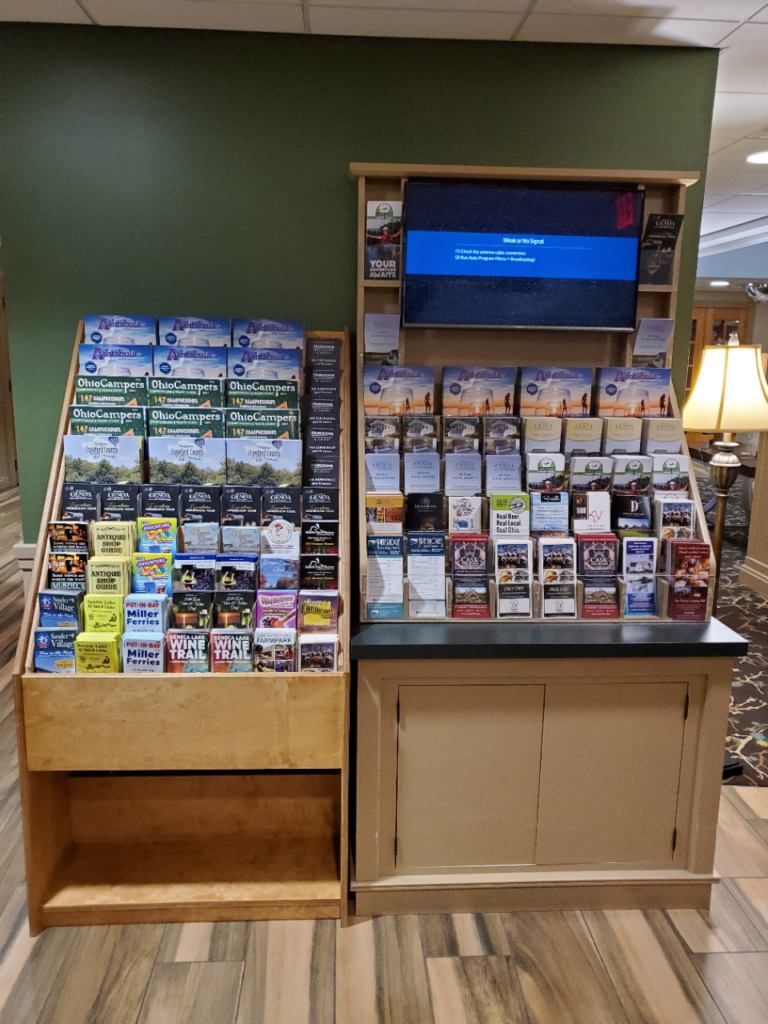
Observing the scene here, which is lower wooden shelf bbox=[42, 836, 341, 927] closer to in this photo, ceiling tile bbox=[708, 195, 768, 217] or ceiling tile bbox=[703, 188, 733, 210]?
ceiling tile bbox=[703, 188, 733, 210]

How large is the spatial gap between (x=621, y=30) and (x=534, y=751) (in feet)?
8.06

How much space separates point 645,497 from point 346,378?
1123mm

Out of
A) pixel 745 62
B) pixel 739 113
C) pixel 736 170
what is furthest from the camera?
pixel 736 170

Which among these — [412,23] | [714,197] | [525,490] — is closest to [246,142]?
[412,23]

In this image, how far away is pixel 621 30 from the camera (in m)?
2.56

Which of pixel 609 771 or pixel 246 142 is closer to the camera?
pixel 609 771

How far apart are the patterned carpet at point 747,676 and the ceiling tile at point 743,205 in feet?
10.2

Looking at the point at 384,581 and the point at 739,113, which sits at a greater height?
the point at 739,113

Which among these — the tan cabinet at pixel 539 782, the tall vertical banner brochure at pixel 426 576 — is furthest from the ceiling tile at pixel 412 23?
the tan cabinet at pixel 539 782

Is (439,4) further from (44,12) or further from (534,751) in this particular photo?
(534,751)

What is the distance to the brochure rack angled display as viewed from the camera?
85.7 inches

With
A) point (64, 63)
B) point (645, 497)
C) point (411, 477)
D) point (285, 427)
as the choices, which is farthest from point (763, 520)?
point (64, 63)

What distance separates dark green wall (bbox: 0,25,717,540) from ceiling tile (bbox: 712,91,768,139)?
0.89m

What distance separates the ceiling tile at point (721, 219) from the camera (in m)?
7.31
